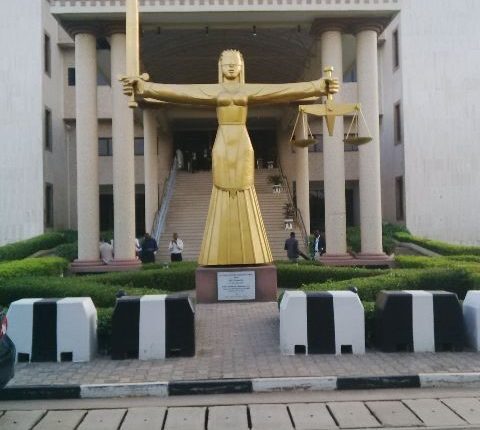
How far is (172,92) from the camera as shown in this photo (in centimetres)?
1067

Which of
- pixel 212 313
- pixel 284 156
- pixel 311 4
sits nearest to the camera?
pixel 212 313

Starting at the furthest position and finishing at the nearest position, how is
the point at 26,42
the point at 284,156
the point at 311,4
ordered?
the point at 284,156, the point at 26,42, the point at 311,4

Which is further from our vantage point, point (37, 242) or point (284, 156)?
point (284, 156)

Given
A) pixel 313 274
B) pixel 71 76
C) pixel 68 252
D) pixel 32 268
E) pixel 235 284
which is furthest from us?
pixel 71 76

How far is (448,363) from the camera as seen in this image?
695cm

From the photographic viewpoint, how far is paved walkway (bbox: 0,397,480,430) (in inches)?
202

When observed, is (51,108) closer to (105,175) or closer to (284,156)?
(105,175)

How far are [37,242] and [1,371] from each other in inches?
751

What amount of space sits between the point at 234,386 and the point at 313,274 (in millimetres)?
7554

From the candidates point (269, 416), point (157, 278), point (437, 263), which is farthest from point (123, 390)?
point (437, 263)

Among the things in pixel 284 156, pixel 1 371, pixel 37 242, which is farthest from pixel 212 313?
pixel 284 156

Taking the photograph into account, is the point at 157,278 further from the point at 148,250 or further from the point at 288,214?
the point at 288,214

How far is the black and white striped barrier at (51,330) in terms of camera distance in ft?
24.2

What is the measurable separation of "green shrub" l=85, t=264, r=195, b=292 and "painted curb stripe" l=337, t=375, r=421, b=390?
24.0ft
